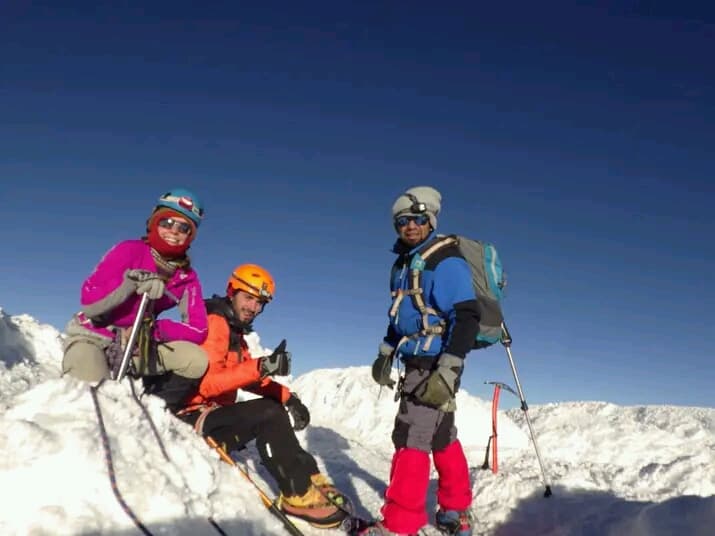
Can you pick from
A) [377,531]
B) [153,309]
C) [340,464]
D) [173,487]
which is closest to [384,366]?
[377,531]

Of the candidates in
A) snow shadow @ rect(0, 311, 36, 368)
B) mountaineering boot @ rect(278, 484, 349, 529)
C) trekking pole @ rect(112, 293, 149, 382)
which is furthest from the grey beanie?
snow shadow @ rect(0, 311, 36, 368)

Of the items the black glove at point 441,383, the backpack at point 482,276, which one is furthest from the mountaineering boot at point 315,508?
the backpack at point 482,276

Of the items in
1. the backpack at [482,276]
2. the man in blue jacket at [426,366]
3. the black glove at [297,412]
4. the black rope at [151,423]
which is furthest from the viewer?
the black glove at [297,412]

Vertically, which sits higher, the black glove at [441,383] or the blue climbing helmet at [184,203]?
the blue climbing helmet at [184,203]

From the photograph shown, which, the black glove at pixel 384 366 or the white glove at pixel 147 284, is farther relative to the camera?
the black glove at pixel 384 366

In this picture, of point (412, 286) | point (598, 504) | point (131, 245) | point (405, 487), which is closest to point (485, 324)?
point (412, 286)

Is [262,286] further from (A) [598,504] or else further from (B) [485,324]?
(A) [598,504]

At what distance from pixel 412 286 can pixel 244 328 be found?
7.27 feet

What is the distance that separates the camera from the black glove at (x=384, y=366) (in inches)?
230

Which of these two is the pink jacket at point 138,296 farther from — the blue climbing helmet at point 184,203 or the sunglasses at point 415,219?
the sunglasses at point 415,219

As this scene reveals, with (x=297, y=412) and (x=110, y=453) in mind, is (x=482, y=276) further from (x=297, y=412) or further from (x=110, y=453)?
(x=110, y=453)

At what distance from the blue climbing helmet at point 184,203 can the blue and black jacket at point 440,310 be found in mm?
2347

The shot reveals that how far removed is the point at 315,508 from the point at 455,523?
151 centimetres

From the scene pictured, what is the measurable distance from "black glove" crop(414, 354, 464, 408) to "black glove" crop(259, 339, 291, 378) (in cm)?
151
